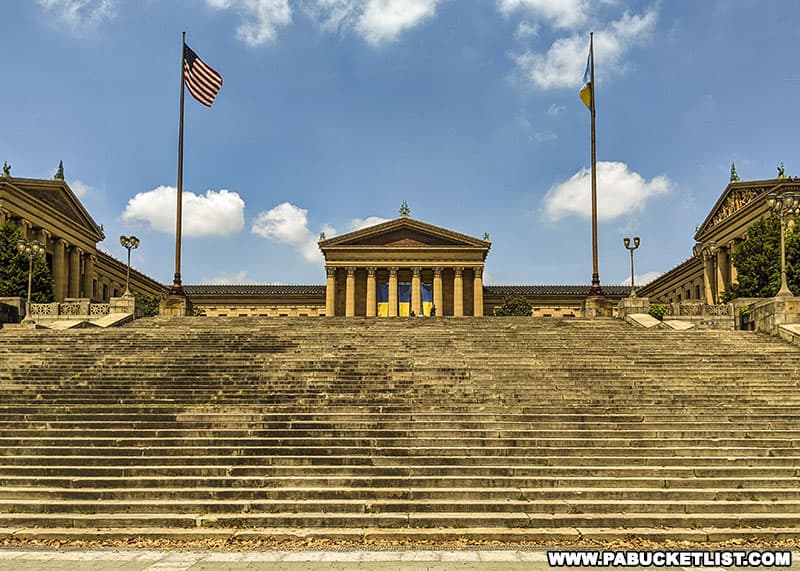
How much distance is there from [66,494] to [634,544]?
10.3m

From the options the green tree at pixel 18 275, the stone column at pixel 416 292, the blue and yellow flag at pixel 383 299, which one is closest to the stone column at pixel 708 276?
the stone column at pixel 416 292

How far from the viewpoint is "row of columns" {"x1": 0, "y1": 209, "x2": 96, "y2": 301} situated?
190 feet

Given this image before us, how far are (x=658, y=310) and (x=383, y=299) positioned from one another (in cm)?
4380

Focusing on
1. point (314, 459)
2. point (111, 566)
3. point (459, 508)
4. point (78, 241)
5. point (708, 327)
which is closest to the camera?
point (111, 566)

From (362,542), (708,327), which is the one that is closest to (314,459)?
(362,542)

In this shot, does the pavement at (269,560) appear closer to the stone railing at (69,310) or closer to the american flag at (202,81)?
the stone railing at (69,310)

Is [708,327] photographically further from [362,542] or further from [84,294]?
[84,294]

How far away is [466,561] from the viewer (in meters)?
9.01

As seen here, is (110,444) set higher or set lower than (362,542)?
higher

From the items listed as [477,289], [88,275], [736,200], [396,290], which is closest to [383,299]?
[396,290]

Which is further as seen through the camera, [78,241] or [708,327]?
[78,241]

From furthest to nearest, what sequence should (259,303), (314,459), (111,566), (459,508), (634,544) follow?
(259,303), (314,459), (459,508), (634,544), (111,566)

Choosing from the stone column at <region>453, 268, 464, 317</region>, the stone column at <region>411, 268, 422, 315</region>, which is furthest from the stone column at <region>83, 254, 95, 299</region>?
the stone column at <region>453, 268, 464, 317</region>

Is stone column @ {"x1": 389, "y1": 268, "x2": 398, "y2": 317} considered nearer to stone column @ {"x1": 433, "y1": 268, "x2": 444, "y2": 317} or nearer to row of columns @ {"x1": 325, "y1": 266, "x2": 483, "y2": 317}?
row of columns @ {"x1": 325, "y1": 266, "x2": 483, "y2": 317}
